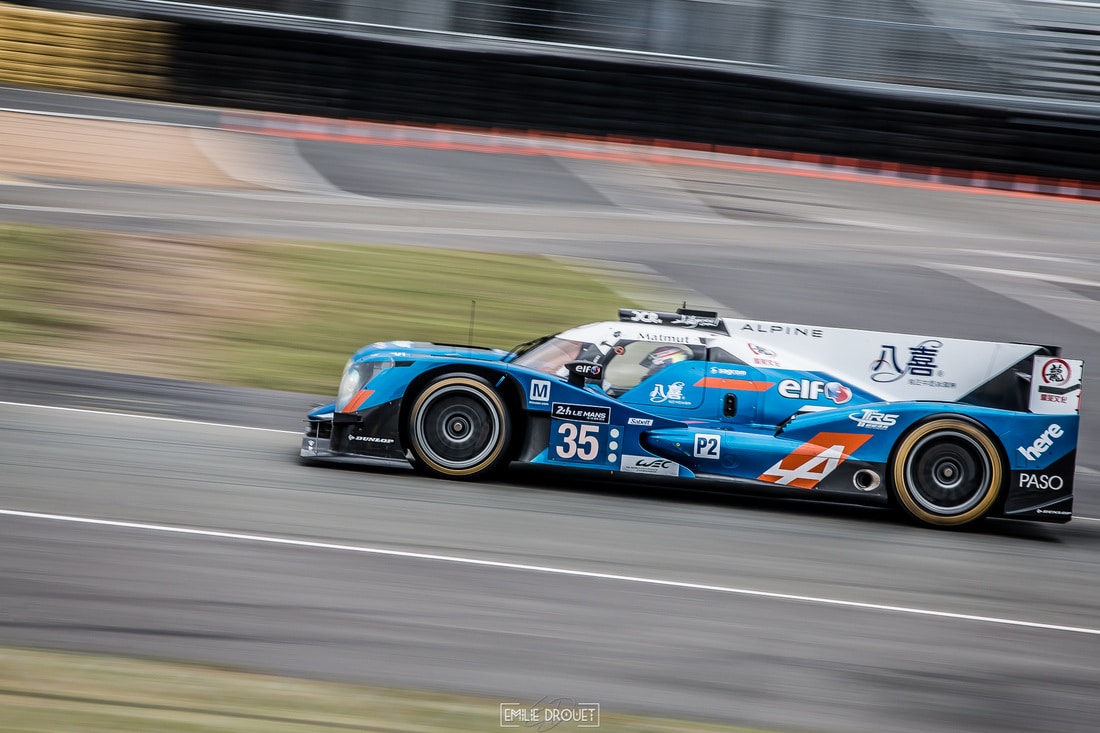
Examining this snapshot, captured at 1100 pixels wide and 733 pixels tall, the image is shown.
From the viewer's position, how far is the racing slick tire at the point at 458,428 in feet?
25.7

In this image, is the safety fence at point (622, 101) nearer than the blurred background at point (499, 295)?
Result: No

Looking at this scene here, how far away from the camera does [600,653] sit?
5.06 meters

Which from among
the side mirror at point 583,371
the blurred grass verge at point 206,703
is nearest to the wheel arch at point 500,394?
the side mirror at point 583,371

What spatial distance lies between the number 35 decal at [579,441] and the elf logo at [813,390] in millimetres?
1287

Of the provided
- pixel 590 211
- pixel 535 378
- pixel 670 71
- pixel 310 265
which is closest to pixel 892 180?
pixel 670 71

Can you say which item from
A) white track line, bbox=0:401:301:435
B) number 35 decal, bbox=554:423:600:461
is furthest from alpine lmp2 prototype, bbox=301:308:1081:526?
white track line, bbox=0:401:301:435

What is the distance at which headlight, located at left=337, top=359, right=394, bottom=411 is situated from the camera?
25.8ft

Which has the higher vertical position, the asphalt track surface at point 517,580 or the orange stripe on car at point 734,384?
the orange stripe on car at point 734,384

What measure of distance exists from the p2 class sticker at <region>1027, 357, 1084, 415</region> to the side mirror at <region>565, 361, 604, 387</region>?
9.51 ft

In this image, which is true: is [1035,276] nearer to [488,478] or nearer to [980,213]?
[980,213]

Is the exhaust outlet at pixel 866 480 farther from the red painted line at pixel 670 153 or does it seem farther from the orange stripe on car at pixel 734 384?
the red painted line at pixel 670 153

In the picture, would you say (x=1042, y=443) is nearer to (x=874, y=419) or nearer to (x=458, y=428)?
(x=874, y=419)

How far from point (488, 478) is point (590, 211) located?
31.2ft

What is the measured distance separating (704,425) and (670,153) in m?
12.7
